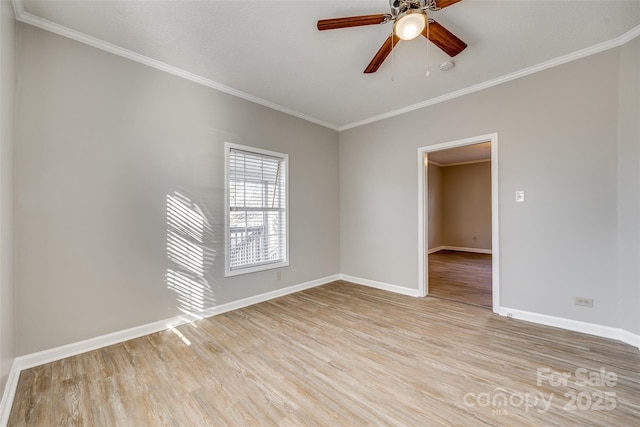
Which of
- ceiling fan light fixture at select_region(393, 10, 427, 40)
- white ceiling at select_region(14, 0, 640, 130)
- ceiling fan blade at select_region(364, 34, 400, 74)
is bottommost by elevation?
ceiling fan light fixture at select_region(393, 10, 427, 40)

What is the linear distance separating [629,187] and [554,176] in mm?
532

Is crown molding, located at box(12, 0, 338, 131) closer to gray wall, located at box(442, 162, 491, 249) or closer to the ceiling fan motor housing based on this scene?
the ceiling fan motor housing

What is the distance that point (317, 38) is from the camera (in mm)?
2332

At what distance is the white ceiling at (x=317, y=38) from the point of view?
201 cm

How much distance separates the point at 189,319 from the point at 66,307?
41.9 inches

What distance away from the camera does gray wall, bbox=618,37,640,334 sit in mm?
2307

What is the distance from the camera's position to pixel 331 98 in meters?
3.56

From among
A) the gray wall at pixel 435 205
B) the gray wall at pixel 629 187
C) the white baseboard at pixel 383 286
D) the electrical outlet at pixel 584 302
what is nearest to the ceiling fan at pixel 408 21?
the gray wall at pixel 629 187

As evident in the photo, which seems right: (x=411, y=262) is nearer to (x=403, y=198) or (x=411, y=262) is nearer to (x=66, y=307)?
(x=403, y=198)

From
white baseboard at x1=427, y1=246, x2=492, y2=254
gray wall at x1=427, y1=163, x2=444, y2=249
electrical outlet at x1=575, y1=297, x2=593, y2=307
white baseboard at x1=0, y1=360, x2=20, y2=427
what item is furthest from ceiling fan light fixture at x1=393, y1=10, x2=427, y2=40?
white baseboard at x1=427, y1=246, x2=492, y2=254

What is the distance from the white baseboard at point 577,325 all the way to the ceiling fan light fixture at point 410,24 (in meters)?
3.07

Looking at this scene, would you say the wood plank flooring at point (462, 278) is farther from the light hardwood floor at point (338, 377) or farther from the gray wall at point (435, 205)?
the gray wall at point (435, 205)

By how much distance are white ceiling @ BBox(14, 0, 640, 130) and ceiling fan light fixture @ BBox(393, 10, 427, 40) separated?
0.45 meters

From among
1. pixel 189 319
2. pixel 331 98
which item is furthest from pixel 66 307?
pixel 331 98
